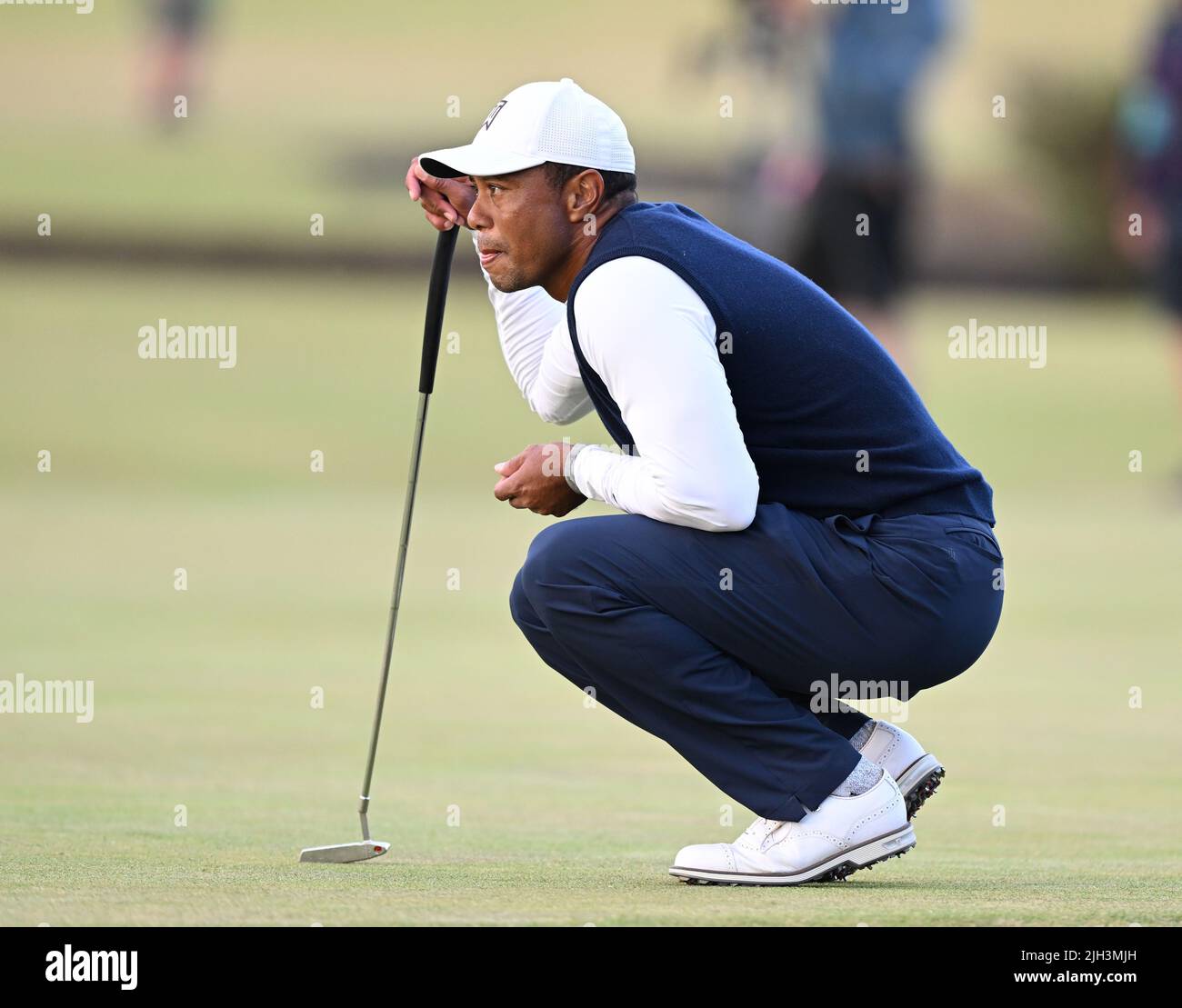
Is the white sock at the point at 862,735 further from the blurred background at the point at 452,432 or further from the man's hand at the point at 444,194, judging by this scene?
the man's hand at the point at 444,194

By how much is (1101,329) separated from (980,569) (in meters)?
14.7

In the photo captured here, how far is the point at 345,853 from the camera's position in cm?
336

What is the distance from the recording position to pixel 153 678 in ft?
18.8

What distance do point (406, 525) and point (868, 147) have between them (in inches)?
293

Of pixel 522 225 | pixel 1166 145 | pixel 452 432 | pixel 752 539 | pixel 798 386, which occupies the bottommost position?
pixel 752 539

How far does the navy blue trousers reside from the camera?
10.3 feet

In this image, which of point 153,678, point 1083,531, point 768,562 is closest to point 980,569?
point 768,562

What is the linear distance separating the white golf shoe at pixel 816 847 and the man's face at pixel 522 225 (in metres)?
0.94

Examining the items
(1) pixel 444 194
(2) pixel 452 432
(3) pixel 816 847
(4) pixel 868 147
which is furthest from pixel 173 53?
(3) pixel 816 847

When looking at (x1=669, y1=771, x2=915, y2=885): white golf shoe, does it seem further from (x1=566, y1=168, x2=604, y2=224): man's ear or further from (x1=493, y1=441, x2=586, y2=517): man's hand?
(x1=566, y1=168, x2=604, y2=224): man's ear

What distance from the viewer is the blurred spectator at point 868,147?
34.6ft

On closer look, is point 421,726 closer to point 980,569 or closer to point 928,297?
point 980,569

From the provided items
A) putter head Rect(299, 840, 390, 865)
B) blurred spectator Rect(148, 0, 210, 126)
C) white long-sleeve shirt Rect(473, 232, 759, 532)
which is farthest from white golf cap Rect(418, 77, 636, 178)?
blurred spectator Rect(148, 0, 210, 126)

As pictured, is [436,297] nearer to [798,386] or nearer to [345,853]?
[798,386]
